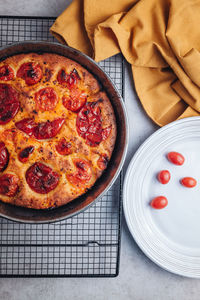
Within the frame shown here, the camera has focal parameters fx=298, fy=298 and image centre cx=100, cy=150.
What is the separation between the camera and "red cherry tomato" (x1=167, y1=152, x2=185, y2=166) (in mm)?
2564

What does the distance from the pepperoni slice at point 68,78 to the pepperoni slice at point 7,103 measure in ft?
1.14

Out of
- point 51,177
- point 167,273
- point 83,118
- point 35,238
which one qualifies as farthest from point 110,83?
point 167,273

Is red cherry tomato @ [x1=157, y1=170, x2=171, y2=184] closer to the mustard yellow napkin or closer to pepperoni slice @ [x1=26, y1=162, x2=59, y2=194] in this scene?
the mustard yellow napkin

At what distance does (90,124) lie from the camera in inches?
87.7

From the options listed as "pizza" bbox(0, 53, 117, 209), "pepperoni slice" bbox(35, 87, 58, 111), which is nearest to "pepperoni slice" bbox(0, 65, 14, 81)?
"pizza" bbox(0, 53, 117, 209)

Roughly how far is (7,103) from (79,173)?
730 millimetres

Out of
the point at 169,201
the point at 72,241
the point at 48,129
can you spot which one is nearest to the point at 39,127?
the point at 48,129

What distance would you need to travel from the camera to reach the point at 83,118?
87.2 inches

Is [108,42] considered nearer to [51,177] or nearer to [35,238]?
[51,177]

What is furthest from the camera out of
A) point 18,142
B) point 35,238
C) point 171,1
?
point 35,238

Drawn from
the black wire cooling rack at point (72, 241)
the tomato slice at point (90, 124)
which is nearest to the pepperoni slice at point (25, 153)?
the tomato slice at point (90, 124)

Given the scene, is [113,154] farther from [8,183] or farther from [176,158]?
[8,183]

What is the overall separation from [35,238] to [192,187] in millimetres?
1442

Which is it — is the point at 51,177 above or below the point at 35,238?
above
